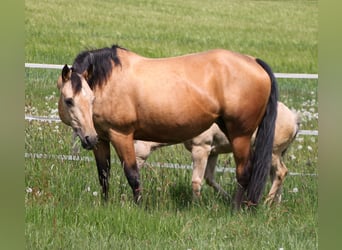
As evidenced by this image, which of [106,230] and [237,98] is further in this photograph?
[237,98]

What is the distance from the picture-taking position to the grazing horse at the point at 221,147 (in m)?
A: 5.71

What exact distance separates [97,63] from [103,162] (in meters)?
0.83

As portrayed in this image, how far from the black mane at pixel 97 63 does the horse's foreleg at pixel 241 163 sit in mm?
1123

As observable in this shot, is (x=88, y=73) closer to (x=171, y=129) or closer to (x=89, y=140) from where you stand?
(x=89, y=140)

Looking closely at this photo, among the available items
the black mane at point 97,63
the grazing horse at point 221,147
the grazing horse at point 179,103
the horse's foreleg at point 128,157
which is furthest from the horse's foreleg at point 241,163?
the black mane at point 97,63

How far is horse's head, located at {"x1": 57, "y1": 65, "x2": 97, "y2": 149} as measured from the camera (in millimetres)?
4652

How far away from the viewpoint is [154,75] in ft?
17.3

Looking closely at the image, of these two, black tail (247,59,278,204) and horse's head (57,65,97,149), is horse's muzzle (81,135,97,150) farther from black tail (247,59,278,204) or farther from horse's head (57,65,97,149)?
black tail (247,59,278,204)

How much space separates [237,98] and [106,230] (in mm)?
1507

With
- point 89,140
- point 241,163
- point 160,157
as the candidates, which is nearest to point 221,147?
point 241,163

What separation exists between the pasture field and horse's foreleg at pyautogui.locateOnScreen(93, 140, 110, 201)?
105 millimetres

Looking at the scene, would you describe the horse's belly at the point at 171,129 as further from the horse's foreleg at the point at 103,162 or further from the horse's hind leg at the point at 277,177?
the horse's hind leg at the point at 277,177
